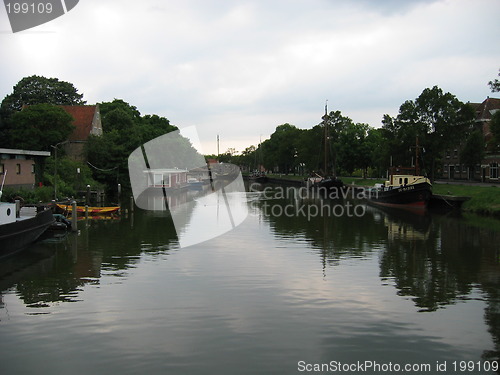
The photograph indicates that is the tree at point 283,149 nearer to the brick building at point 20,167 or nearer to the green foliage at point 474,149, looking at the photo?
the green foliage at point 474,149

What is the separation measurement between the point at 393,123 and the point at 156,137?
4547cm

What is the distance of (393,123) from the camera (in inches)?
2793

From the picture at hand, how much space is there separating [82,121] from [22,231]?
5312 centimetres

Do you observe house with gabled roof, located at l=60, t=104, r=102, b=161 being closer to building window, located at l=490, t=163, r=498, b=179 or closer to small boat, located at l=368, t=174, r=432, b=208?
small boat, located at l=368, t=174, r=432, b=208

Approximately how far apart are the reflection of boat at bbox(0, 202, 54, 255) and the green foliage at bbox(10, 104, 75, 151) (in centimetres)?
3260

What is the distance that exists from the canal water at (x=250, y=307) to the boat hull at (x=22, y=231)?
0.55 m

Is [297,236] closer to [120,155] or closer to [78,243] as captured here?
[78,243]

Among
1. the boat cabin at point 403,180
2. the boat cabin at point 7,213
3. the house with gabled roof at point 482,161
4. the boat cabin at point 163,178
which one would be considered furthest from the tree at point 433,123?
the boat cabin at point 7,213

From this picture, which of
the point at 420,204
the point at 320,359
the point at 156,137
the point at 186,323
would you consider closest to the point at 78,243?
the point at 186,323

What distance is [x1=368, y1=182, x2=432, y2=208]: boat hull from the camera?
47625 millimetres

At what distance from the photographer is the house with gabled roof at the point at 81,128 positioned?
6850 centimetres

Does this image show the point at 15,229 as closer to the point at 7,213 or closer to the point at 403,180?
the point at 7,213

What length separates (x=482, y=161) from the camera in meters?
72.3

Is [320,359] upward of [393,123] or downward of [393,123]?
downward
